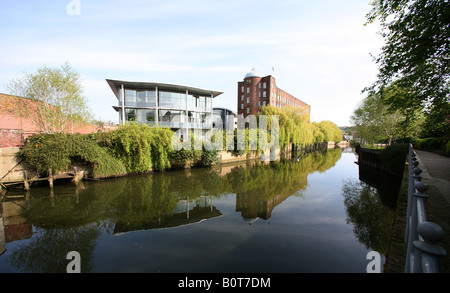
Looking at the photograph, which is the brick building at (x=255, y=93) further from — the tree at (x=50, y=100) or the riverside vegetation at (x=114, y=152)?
the tree at (x=50, y=100)

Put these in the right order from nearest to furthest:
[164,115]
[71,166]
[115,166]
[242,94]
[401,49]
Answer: [401,49] < [71,166] < [115,166] < [164,115] < [242,94]

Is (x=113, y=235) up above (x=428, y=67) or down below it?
below

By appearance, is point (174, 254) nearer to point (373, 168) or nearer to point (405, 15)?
point (405, 15)

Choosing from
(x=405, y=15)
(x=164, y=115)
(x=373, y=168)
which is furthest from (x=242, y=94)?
(x=405, y=15)

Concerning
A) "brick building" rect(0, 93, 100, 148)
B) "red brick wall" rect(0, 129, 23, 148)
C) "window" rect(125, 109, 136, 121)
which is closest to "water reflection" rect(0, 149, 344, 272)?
"red brick wall" rect(0, 129, 23, 148)

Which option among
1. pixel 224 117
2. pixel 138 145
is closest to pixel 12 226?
pixel 138 145

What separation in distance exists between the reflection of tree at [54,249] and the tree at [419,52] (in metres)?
10.5

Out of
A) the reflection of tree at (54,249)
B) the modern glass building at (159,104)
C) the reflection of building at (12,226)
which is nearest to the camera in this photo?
the reflection of tree at (54,249)

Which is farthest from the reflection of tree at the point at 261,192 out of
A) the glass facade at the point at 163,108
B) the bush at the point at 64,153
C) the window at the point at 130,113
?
the window at the point at 130,113

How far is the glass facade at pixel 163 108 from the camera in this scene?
28922mm

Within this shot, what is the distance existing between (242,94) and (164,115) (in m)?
25.3

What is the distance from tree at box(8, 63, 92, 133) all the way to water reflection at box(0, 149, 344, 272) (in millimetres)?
8673

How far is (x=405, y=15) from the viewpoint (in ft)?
22.1

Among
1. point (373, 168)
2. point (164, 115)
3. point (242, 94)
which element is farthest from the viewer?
point (242, 94)
